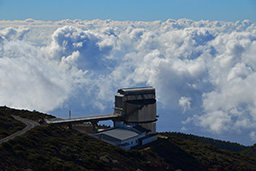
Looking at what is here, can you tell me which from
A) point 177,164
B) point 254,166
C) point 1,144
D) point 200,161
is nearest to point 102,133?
point 177,164

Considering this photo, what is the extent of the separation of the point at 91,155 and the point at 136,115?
27.5 m

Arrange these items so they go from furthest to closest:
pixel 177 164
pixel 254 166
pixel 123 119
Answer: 1. pixel 123 119
2. pixel 254 166
3. pixel 177 164

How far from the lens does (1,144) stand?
45.4m

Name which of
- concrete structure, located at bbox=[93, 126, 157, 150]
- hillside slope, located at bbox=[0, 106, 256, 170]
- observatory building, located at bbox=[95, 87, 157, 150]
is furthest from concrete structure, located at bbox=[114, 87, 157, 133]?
hillside slope, located at bbox=[0, 106, 256, 170]

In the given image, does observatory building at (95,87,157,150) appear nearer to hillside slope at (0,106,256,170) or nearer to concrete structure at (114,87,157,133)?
concrete structure at (114,87,157,133)

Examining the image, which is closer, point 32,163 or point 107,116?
point 32,163

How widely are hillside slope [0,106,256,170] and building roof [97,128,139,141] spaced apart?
3.94 meters

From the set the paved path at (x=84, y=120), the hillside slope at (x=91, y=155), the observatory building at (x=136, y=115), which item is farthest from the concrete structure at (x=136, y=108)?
the hillside slope at (x=91, y=155)

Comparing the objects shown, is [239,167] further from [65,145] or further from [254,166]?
[65,145]

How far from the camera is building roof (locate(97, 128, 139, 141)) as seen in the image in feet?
226

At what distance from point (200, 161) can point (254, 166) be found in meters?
16.0

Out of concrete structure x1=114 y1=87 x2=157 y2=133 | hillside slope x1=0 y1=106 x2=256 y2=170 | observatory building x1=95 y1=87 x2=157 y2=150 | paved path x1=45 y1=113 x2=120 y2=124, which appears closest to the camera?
hillside slope x1=0 y1=106 x2=256 y2=170

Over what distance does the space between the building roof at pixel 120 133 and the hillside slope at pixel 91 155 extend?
3937 millimetres

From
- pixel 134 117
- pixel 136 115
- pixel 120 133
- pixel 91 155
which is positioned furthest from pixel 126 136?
pixel 91 155
